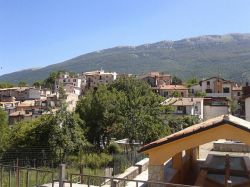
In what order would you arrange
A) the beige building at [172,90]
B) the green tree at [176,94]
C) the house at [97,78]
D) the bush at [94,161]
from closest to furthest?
the bush at [94,161] < the green tree at [176,94] < the beige building at [172,90] < the house at [97,78]

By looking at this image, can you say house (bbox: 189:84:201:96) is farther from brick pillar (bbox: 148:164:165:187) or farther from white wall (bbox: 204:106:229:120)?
brick pillar (bbox: 148:164:165:187)

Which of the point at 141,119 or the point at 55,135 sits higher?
the point at 141,119

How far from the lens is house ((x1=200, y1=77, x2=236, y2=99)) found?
258 ft

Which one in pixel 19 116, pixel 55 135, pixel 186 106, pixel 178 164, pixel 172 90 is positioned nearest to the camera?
pixel 178 164

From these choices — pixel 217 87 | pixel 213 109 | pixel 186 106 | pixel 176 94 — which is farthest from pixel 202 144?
pixel 217 87

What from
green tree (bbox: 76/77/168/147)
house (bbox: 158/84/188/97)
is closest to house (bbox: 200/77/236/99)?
house (bbox: 158/84/188/97)

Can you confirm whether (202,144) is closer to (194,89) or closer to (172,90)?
(172,90)

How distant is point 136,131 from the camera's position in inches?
1260

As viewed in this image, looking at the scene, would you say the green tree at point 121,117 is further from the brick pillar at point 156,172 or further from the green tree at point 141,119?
the brick pillar at point 156,172

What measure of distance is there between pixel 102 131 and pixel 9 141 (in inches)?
329

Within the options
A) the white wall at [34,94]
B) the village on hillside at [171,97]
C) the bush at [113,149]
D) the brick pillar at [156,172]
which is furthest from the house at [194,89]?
the brick pillar at [156,172]

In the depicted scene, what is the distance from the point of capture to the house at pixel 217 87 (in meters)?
78.6

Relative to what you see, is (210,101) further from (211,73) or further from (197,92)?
(211,73)

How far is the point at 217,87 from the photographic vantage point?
261 ft
